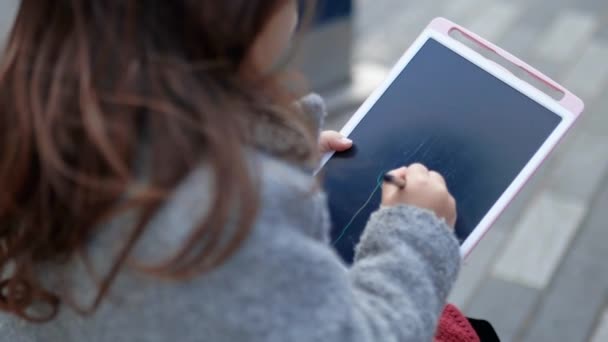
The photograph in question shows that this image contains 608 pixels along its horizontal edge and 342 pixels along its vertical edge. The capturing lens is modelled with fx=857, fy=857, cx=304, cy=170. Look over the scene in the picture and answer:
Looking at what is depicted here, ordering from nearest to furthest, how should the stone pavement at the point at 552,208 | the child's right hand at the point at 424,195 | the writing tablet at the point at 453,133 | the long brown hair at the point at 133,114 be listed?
the long brown hair at the point at 133,114 → the child's right hand at the point at 424,195 → the writing tablet at the point at 453,133 → the stone pavement at the point at 552,208

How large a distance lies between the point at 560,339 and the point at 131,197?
143 centimetres

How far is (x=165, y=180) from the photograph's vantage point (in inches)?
24.2

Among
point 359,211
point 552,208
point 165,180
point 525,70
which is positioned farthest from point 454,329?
point 552,208

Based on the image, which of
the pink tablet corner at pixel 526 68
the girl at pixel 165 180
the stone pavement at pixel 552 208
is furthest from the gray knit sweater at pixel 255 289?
Result: the stone pavement at pixel 552 208

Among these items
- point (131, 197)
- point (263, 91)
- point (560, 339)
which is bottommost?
point (560, 339)

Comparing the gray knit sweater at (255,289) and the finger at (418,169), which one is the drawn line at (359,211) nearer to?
the finger at (418,169)

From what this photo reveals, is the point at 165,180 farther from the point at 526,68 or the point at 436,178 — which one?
the point at 526,68

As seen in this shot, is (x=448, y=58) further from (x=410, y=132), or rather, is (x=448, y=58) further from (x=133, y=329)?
(x=133, y=329)

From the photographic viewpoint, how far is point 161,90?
0.62 m

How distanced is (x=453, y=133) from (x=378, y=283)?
0.30 meters

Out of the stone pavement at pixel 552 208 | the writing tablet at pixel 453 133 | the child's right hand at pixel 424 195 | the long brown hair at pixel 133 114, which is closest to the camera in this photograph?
the long brown hair at pixel 133 114

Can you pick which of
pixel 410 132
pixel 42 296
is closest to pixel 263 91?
pixel 42 296

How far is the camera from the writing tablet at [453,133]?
95 centimetres

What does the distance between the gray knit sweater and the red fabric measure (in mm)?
238
